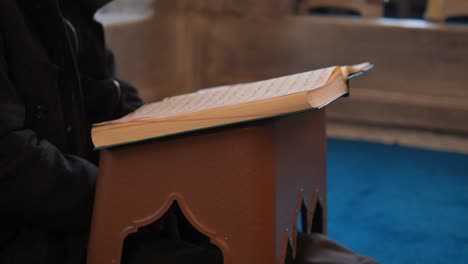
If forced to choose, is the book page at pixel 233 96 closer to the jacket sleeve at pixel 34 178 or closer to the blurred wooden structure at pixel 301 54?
the jacket sleeve at pixel 34 178

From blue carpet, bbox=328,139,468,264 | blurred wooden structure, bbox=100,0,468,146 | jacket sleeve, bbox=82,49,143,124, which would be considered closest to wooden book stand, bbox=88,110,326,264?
jacket sleeve, bbox=82,49,143,124

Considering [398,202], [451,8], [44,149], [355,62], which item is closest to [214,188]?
[44,149]

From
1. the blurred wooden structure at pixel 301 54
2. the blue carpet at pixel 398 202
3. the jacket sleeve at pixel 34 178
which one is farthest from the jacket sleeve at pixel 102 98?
the blurred wooden structure at pixel 301 54

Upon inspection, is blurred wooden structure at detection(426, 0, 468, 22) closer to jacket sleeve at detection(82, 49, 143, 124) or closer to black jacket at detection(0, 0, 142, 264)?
jacket sleeve at detection(82, 49, 143, 124)

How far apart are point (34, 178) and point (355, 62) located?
2.34m

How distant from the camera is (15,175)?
37.0 inches

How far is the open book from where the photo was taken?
2.85ft

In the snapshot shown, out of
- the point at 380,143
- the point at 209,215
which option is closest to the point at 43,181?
the point at 209,215

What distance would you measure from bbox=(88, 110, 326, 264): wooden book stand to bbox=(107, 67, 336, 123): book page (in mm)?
42

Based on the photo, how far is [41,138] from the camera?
1058 mm

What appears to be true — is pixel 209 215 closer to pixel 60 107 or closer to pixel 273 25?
pixel 60 107

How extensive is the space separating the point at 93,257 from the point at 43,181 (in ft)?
0.51

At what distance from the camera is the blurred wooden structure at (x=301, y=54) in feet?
9.73

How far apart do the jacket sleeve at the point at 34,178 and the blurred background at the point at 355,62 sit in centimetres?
138
